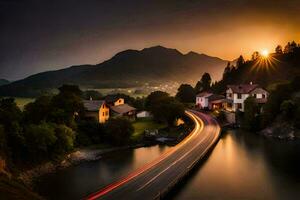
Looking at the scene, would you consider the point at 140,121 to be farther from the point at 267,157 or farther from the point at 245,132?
the point at 267,157

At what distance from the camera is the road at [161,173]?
136 ft

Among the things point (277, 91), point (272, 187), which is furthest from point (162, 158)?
point (277, 91)

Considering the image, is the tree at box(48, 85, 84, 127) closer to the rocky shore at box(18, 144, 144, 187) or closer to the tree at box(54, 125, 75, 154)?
the tree at box(54, 125, 75, 154)

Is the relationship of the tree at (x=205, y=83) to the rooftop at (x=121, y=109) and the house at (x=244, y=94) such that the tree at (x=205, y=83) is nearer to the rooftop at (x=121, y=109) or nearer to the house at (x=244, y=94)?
the house at (x=244, y=94)

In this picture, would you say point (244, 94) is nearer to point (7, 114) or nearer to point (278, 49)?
point (7, 114)

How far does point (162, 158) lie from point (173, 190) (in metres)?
13.7

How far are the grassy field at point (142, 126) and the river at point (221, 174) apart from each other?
10106 millimetres

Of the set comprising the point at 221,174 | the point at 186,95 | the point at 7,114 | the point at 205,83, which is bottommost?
the point at 221,174

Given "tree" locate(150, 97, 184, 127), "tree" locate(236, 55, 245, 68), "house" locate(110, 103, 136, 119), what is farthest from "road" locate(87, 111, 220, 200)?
"tree" locate(236, 55, 245, 68)

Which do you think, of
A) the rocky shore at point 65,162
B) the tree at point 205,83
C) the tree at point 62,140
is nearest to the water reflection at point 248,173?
the rocky shore at point 65,162

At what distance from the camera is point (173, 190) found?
152ft

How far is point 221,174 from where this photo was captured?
55406 mm

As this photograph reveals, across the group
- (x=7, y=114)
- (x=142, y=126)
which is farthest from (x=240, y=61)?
(x=7, y=114)

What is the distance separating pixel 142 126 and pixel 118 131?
21.5m
